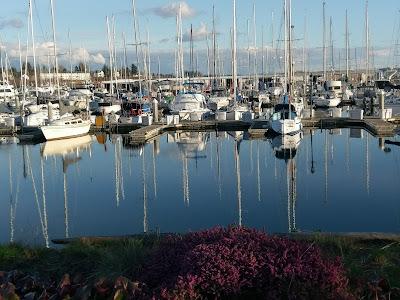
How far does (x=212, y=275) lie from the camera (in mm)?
5262

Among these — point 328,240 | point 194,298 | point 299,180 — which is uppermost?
point 194,298

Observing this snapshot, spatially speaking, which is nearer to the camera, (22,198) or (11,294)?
(11,294)

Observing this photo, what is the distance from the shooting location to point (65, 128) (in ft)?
123

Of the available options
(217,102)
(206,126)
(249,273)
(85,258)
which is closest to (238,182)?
(85,258)

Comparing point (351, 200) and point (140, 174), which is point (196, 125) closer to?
point (140, 174)

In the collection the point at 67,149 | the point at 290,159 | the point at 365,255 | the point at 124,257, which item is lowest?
the point at 290,159

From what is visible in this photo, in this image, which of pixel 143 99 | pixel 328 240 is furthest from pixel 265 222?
pixel 143 99

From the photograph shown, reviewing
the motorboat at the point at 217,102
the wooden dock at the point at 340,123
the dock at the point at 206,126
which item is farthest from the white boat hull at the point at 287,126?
the motorboat at the point at 217,102

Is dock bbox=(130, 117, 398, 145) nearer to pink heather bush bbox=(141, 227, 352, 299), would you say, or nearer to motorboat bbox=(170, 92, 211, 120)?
motorboat bbox=(170, 92, 211, 120)

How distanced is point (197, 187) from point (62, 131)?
63.8ft

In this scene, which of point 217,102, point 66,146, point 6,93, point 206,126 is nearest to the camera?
point 66,146

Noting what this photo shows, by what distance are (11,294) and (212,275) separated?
6.71 feet

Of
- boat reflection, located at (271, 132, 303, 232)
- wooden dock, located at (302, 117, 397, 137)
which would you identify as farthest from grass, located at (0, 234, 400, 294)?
wooden dock, located at (302, 117, 397, 137)

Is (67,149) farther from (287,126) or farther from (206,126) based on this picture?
(287,126)
